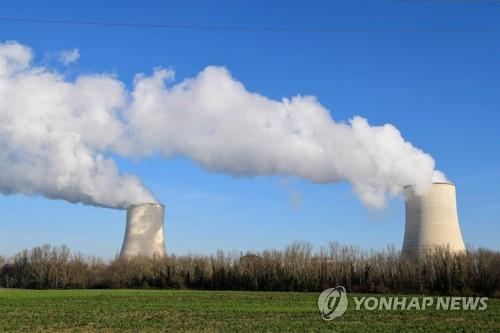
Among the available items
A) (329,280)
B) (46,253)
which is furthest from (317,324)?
(46,253)

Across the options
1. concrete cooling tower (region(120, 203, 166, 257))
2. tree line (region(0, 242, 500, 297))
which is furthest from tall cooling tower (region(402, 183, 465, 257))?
concrete cooling tower (region(120, 203, 166, 257))

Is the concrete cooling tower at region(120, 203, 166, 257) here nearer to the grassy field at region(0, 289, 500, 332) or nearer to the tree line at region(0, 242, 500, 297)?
the tree line at region(0, 242, 500, 297)

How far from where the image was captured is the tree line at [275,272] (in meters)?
34.7

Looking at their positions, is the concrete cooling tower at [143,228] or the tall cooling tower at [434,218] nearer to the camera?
the tall cooling tower at [434,218]

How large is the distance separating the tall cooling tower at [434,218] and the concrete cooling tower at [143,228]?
15778mm

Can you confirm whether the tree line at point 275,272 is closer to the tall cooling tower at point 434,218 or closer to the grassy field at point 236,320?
the tall cooling tower at point 434,218

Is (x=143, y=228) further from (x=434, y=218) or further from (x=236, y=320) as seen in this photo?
(x=236, y=320)

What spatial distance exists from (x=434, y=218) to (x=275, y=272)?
17.7 metres

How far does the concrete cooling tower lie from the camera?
36438 millimetres

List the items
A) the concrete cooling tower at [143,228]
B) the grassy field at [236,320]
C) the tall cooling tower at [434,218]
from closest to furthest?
the grassy field at [236,320] < the tall cooling tower at [434,218] < the concrete cooling tower at [143,228]

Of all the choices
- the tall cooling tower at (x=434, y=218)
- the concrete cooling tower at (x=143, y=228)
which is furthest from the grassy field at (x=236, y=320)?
the concrete cooling tower at (x=143, y=228)

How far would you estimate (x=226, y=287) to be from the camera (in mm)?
44281

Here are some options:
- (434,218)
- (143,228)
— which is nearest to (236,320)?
(434,218)

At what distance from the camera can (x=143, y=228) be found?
36750 millimetres
